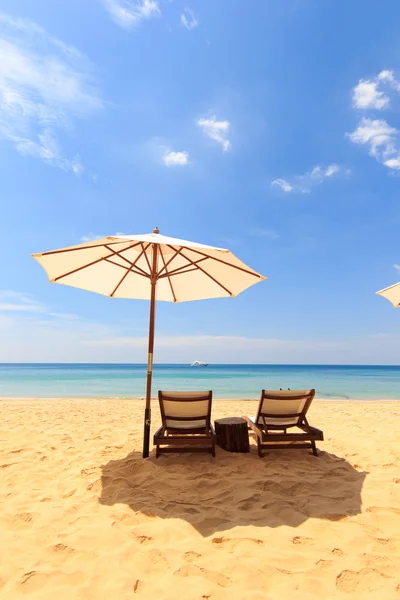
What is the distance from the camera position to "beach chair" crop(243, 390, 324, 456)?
4.66 m

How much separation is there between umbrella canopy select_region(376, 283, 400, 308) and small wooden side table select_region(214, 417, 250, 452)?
432 centimetres

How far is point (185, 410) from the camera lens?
4652 millimetres

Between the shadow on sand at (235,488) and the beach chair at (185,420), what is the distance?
0.28 m

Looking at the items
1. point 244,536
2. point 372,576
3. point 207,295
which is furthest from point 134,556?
point 207,295

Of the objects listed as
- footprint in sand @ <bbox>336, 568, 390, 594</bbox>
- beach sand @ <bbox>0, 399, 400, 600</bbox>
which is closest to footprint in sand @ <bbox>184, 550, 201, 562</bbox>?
beach sand @ <bbox>0, 399, 400, 600</bbox>

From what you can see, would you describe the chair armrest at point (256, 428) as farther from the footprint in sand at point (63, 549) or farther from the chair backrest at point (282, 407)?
the footprint in sand at point (63, 549)

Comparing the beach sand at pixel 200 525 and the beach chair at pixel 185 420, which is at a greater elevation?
the beach chair at pixel 185 420

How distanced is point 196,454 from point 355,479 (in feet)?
7.35

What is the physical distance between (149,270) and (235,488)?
3.68 meters

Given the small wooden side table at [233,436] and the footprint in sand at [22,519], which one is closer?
the footprint in sand at [22,519]

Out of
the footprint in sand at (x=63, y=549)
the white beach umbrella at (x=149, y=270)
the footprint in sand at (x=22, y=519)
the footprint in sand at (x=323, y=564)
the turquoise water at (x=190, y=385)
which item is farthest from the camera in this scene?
the turquoise water at (x=190, y=385)

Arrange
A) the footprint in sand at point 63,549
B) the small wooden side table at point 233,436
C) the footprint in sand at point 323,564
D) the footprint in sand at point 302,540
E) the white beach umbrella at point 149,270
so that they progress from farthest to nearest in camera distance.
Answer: the small wooden side table at point 233,436, the white beach umbrella at point 149,270, the footprint in sand at point 302,540, the footprint in sand at point 63,549, the footprint in sand at point 323,564

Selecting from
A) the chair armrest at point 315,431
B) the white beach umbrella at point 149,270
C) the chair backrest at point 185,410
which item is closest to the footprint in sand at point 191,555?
the chair backrest at point 185,410

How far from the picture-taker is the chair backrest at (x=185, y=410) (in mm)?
4574
